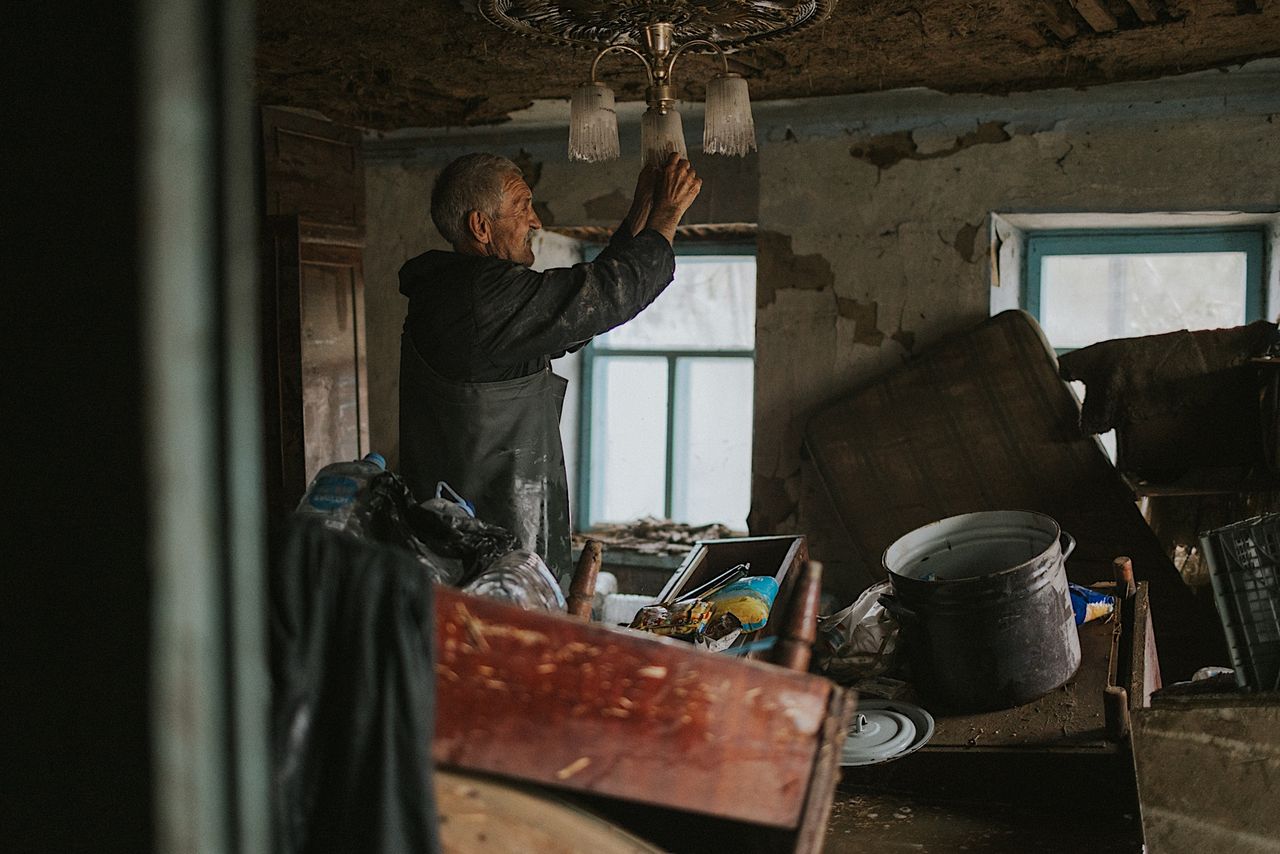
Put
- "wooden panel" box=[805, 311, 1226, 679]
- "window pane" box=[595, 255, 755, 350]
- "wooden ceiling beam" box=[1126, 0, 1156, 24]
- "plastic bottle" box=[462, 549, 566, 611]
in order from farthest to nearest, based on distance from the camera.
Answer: "window pane" box=[595, 255, 755, 350], "wooden panel" box=[805, 311, 1226, 679], "wooden ceiling beam" box=[1126, 0, 1156, 24], "plastic bottle" box=[462, 549, 566, 611]

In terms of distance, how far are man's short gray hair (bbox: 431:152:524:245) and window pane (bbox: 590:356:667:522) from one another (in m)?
2.70

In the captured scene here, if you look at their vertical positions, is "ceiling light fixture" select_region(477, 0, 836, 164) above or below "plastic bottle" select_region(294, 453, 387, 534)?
above

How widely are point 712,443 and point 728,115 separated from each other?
2941mm

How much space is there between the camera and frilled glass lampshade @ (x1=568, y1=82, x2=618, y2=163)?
8.39 ft

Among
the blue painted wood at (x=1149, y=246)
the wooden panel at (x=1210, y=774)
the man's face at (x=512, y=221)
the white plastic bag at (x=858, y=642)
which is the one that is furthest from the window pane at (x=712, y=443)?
the wooden panel at (x=1210, y=774)

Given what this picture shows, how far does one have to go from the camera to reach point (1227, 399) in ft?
11.6

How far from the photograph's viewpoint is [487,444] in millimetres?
2662

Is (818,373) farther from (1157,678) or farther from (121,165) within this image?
(121,165)

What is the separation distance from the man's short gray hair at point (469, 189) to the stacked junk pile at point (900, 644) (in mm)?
952

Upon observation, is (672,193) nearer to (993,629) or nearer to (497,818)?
(993,629)

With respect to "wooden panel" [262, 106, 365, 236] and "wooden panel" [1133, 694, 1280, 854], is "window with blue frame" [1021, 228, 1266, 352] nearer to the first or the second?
"wooden panel" [1133, 694, 1280, 854]

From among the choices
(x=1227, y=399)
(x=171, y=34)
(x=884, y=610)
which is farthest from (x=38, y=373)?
(x=1227, y=399)

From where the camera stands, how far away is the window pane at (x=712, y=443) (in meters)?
5.23

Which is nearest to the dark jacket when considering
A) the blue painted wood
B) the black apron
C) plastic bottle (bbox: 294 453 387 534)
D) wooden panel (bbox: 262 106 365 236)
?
the black apron
